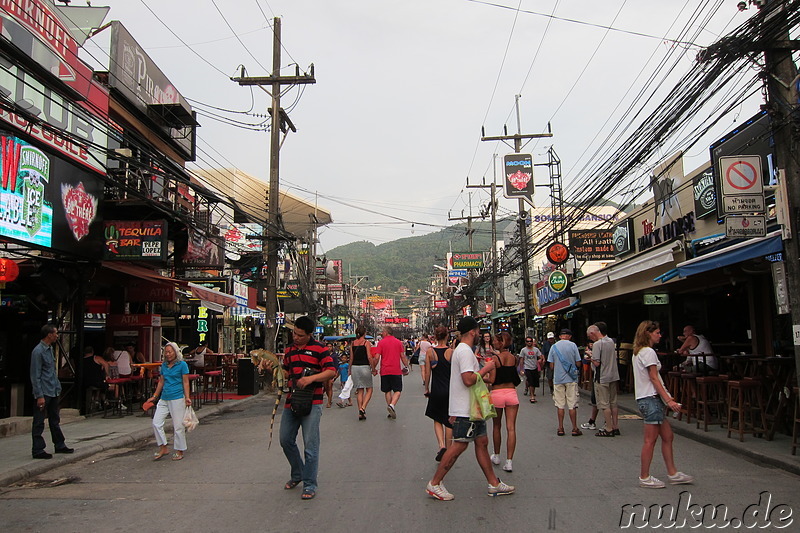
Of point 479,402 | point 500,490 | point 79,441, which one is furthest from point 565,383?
point 79,441

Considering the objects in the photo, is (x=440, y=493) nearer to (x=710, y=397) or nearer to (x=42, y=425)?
(x=42, y=425)

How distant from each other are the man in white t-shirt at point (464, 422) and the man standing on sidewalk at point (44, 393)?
220 inches

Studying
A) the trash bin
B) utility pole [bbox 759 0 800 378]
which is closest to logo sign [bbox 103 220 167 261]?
the trash bin

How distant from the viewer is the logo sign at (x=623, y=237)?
19125 millimetres

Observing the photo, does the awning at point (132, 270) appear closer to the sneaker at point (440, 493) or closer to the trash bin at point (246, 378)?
the trash bin at point (246, 378)

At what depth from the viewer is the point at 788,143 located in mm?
8070

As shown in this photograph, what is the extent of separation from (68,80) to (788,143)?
13.6m

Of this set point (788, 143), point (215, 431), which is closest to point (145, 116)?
point (215, 431)

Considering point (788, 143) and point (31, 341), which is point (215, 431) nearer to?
point (31, 341)

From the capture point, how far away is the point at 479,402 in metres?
5.82

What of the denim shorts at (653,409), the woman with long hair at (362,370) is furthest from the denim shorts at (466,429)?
the woman with long hair at (362,370)

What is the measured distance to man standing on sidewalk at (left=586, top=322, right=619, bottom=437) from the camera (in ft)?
33.0

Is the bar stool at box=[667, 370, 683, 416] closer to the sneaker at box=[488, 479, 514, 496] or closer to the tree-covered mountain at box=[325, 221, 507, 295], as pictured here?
the sneaker at box=[488, 479, 514, 496]

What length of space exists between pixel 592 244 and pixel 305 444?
17.9 metres
